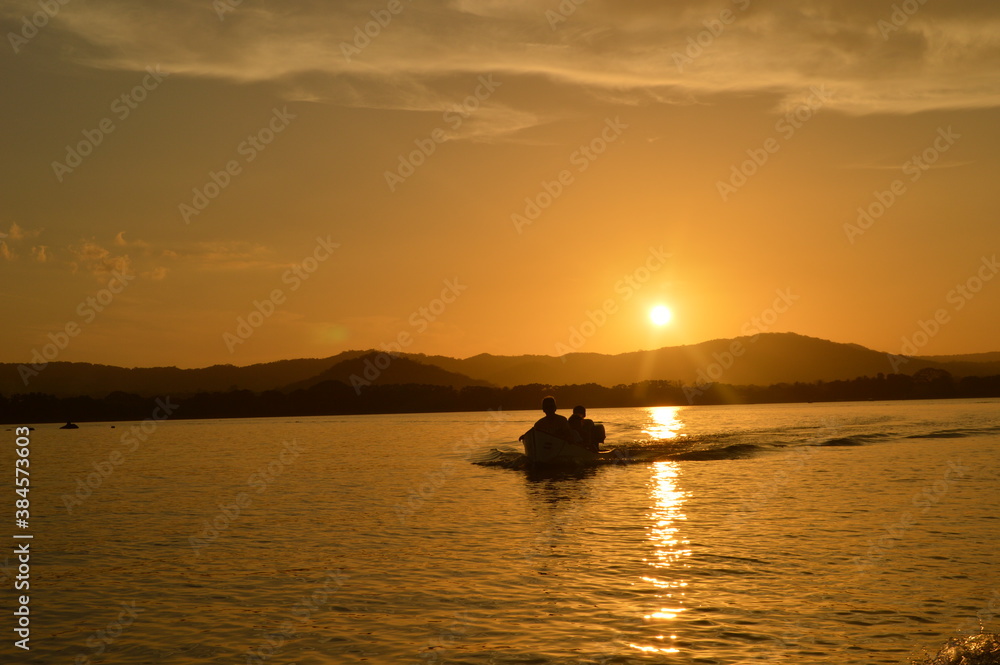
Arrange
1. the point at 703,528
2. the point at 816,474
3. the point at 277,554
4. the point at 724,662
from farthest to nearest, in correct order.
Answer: the point at 816,474 < the point at 703,528 < the point at 277,554 < the point at 724,662

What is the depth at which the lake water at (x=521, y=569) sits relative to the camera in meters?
12.7

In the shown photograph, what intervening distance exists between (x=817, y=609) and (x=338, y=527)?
15.4 m

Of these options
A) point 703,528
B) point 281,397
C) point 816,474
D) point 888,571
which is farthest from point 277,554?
point 281,397

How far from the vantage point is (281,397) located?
18762 centimetres

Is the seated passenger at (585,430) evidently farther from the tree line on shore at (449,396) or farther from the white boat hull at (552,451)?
the tree line on shore at (449,396)

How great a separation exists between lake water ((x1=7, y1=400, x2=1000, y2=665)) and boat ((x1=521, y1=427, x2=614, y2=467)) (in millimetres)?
3492

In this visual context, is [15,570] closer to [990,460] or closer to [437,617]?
[437,617]

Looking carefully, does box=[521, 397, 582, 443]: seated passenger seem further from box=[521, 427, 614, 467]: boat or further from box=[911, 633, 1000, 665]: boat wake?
box=[911, 633, 1000, 665]: boat wake

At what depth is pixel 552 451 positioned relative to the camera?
43188 millimetres

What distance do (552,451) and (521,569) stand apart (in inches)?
995

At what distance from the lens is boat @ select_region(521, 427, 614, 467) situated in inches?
1687

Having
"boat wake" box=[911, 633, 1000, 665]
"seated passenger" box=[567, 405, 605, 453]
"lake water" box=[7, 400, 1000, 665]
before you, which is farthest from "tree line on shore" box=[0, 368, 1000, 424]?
"boat wake" box=[911, 633, 1000, 665]

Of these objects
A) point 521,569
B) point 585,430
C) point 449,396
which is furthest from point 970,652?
point 449,396

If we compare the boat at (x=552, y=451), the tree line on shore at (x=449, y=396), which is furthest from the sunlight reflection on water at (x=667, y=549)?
the tree line on shore at (x=449, y=396)
